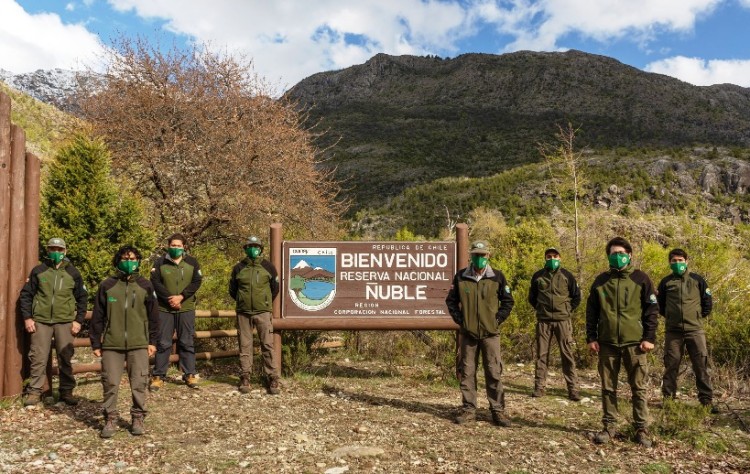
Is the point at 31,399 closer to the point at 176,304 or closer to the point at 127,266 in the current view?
the point at 176,304

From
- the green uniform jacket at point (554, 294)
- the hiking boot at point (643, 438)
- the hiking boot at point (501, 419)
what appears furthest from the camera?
the green uniform jacket at point (554, 294)

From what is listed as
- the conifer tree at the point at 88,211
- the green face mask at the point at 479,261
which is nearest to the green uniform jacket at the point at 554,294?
the green face mask at the point at 479,261

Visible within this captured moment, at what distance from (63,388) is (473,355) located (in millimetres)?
4821

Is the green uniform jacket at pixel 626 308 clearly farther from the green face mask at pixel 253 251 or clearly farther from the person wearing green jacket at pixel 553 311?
the green face mask at pixel 253 251

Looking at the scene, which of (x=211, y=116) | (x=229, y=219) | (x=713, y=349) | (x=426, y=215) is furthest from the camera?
(x=426, y=215)

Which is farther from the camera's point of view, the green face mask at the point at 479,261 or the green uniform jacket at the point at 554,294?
the green uniform jacket at the point at 554,294

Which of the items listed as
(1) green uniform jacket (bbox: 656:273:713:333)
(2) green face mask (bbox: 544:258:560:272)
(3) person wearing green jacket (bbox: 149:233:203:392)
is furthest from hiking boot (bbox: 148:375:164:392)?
(1) green uniform jacket (bbox: 656:273:713:333)

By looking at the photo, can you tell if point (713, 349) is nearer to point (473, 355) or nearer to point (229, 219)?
point (473, 355)

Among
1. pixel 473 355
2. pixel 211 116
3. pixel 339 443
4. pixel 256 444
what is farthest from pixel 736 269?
pixel 211 116

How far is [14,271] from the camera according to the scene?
253 inches

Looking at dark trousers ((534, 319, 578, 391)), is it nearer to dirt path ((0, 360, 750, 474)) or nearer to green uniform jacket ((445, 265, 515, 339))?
dirt path ((0, 360, 750, 474))

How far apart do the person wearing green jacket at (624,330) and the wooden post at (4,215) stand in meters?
6.45

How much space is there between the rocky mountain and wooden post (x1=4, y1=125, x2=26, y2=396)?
128 ft

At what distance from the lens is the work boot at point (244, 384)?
728cm
